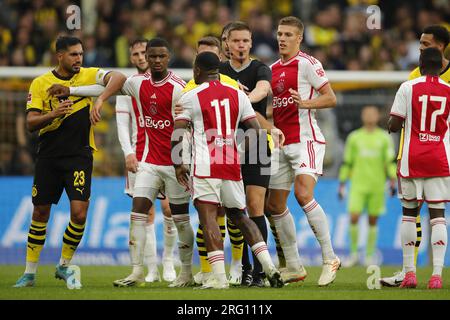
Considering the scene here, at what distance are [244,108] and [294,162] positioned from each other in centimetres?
131

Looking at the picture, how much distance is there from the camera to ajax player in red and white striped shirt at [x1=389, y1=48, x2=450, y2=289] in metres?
10.6

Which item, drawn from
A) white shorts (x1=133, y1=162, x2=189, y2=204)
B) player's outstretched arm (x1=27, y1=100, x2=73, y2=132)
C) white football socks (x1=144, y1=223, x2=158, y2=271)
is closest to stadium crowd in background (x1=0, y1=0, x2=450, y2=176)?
white football socks (x1=144, y1=223, x2=158, y2=271)

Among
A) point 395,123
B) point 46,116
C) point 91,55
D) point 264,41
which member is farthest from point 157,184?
point 264,41

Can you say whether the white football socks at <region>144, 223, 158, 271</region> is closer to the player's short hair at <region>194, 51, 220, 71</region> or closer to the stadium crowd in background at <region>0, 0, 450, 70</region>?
the player's short hair at <region>194, 51, 220, 71</region>

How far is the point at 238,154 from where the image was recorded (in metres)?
10.3

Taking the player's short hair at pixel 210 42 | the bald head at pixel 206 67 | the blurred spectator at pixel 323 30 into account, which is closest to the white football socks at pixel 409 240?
the bald head at pixel 206 67

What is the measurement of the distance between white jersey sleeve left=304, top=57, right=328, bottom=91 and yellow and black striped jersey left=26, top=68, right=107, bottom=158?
2337mm

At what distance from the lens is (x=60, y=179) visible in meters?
11.2

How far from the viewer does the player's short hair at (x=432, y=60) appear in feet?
34.9

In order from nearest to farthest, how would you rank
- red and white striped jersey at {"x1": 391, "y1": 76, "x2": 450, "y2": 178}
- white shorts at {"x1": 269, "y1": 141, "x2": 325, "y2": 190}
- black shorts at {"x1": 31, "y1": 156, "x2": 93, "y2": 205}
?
1. red and white striped jersey at {"x1": 391, "y1": 76, "x2": 450, "y2": 178}
2. black shorts at {"x1": 31, "y1": 156, "x2": 93, "y2": 205}
3. white shorts at {"x1": 269, "y1": 141, "x2": 325, "y2": 190}

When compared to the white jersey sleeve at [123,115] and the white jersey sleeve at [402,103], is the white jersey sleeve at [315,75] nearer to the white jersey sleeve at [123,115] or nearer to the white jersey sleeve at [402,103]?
the white jersey sleeve at [402,103]

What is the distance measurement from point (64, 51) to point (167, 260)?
3.40 meters

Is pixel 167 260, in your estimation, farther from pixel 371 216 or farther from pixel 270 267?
pixel 371 216
